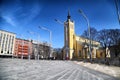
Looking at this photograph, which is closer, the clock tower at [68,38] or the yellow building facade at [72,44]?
the yellow building facade at [72,44]

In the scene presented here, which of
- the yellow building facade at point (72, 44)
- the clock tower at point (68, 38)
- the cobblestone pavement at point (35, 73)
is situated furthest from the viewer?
the clock tower at point (68, 38)

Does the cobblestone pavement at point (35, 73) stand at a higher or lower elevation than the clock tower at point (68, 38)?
lower

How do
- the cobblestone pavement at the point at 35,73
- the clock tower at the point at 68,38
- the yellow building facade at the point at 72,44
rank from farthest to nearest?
1. the clock tower at the point at 68,38
2. the yellow building facade at the point at 72,44
3. the cobblestone pavement at the point at 35,73

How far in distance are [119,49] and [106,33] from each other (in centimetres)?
555

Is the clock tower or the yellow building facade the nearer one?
the yellow building facade

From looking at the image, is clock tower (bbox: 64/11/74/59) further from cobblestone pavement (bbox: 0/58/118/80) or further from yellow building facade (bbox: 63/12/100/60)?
cobblestone pavement (bbox: 0/58/118/80)

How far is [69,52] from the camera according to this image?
188 feet

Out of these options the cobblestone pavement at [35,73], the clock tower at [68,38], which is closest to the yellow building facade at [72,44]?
the clock tower at [68,38]

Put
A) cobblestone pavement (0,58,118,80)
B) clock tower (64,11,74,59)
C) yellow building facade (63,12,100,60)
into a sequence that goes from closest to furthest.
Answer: cobblestone pavement (0,58,118,80) → yellow building facade (63,12,100,60) → clock tower (64,11,74,59)

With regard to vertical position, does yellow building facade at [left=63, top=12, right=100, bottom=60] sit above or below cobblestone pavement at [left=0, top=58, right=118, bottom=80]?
above

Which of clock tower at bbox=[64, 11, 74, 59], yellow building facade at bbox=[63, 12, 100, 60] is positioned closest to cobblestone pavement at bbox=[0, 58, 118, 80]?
yellow building facade at bbox=[63, 12, 100, 60]

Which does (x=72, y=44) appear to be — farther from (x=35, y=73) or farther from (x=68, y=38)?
(x=35, y=73)

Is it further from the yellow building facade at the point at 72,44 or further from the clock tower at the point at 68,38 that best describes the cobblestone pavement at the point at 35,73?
the clock tower at the point at 68,38

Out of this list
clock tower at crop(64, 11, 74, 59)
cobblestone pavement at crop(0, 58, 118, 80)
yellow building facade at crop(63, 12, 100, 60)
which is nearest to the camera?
cobblestone pavement at crop(0, 58, 118, 80)
